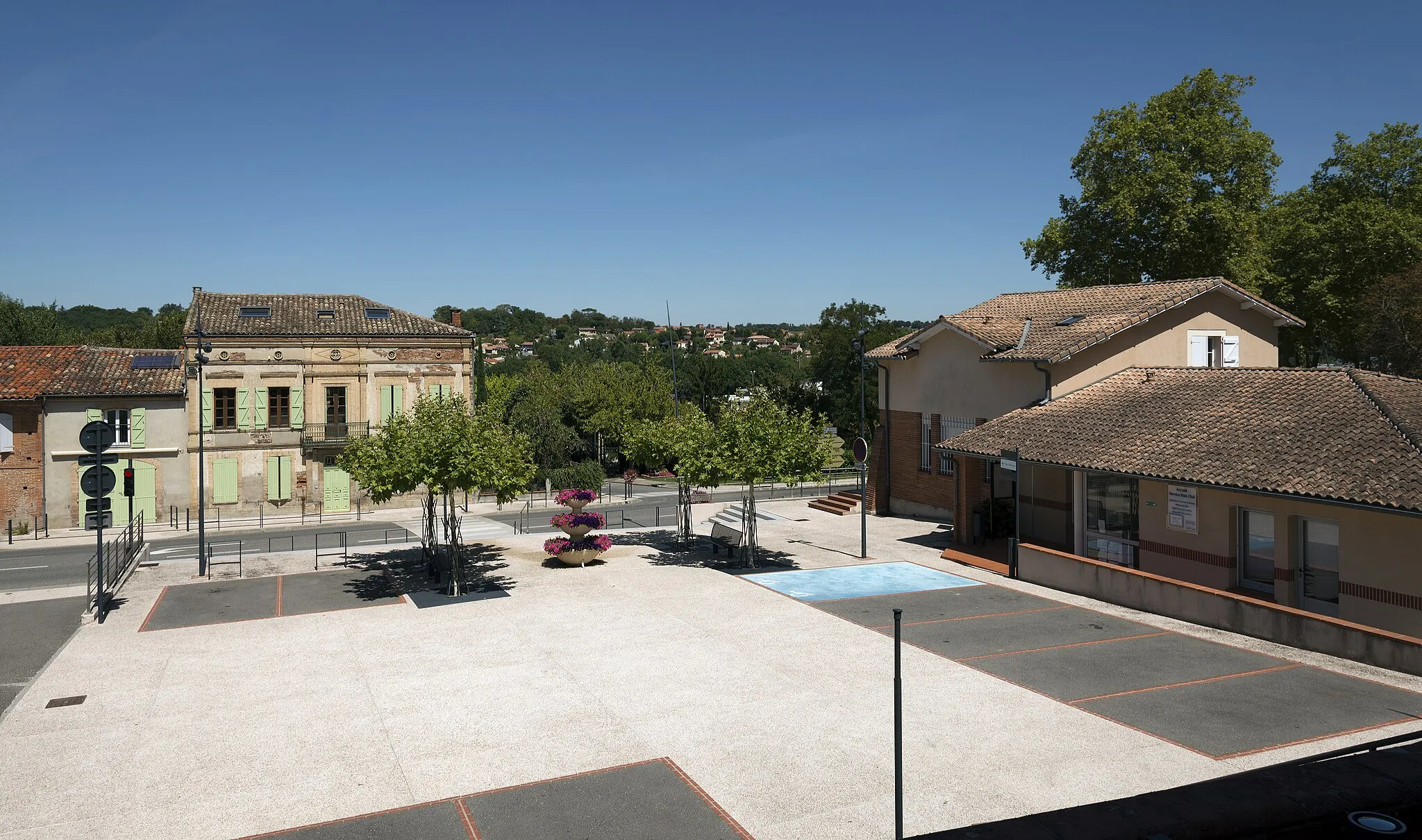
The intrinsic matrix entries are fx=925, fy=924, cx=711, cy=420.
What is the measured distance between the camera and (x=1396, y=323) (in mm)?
36250

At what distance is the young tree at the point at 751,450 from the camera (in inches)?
909

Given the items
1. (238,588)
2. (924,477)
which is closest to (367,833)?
(238,588)

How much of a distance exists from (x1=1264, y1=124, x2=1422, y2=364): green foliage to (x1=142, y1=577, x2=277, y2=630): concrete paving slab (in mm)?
39995

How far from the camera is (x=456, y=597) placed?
2148 cm

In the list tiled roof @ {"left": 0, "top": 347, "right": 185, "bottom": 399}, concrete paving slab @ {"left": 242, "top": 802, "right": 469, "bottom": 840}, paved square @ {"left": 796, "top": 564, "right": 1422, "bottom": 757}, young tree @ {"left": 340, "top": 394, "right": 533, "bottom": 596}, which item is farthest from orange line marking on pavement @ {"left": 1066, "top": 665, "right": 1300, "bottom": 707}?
tiled roof @ {"left": 0, "top": 347, "right": 185, "bottom": 399}

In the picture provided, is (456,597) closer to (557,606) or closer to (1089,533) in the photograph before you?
(557,606)

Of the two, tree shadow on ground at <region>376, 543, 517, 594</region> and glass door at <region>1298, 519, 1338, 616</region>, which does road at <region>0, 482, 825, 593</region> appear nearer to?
tree shadow on ground at <region>376, 543, 517, 594</region>

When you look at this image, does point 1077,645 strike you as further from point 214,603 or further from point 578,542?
point 214,603

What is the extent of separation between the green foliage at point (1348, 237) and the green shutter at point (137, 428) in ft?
154

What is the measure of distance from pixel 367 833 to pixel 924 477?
2568cm

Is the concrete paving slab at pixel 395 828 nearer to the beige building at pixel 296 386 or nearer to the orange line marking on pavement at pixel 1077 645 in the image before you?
the orange line marking on pavement at pixel 1077 645

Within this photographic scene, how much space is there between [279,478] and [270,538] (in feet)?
25.5

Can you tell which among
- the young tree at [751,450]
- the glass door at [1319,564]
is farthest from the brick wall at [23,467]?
the glass door at [1319,564]

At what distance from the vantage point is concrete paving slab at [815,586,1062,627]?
1911 cm
